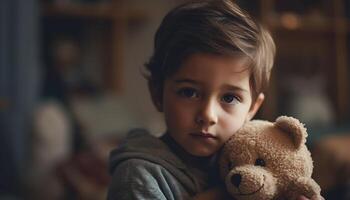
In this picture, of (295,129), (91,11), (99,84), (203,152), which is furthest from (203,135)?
(99,84)

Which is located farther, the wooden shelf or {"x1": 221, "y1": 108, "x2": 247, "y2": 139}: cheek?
the wooden shelf

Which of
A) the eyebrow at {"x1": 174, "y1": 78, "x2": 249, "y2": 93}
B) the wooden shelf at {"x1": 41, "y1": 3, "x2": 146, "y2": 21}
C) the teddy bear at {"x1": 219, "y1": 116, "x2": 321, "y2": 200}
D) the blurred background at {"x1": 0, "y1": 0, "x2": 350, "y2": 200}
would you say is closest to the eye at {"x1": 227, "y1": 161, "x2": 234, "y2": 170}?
the teddy bear at {"x1": 219, "y1": 116, "x2": 321, "y2": 200}

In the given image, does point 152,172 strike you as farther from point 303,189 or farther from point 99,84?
point 99,84

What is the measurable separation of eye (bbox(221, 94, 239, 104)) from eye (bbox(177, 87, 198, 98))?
42 millimetres

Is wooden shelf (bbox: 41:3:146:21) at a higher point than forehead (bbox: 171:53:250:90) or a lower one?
lower

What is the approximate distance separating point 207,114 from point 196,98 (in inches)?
1.3

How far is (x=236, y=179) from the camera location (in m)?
0.71

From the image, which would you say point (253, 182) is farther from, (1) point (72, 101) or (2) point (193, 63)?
(1) point (72, 101)

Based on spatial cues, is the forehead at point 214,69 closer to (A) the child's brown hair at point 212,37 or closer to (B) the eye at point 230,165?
(A) the child's brown hair at point 212,37

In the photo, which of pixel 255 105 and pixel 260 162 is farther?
pixel 255 105

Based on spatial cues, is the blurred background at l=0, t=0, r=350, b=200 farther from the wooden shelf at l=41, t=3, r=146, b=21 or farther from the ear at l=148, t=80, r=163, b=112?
the ear at l=148, t=80, r=163, b=112

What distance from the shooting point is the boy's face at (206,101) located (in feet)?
2.38

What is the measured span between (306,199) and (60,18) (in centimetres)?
232

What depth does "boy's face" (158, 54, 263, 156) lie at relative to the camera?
0.72m
